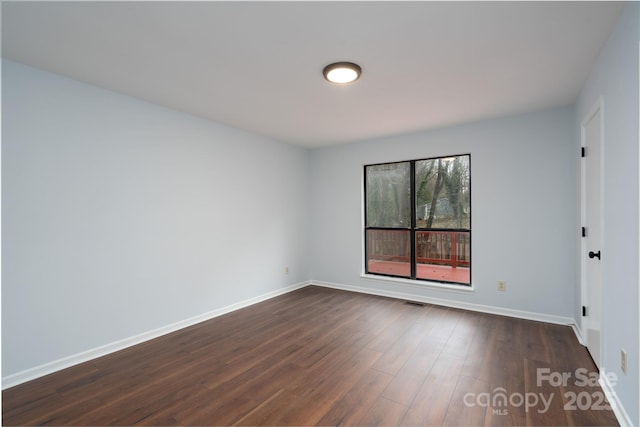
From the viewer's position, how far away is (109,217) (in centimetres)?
281

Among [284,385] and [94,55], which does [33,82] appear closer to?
[94,55]

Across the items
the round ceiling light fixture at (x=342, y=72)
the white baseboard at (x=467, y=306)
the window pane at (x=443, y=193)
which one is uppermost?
the round ceiling light fixture at (x=342, y=72)

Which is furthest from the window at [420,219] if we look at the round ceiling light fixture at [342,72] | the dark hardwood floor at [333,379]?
the round ceiling light fixture at [342,72]

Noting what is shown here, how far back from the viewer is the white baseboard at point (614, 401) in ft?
5.59

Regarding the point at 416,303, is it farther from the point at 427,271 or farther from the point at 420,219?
the point at 420,219

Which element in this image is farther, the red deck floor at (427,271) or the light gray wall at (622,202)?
the red deck floor at (427,271)

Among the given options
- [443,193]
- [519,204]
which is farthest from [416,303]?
[519,204]

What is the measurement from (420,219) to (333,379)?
285cm

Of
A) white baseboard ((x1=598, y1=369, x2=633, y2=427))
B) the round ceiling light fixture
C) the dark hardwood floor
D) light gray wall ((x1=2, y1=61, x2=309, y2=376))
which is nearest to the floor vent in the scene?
the dark hardwood floor

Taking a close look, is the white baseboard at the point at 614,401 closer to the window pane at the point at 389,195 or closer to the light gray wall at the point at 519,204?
the light gray wall at the point at 519,204

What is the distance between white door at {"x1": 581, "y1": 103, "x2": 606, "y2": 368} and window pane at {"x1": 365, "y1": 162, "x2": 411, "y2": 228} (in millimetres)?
2114

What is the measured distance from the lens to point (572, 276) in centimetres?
333

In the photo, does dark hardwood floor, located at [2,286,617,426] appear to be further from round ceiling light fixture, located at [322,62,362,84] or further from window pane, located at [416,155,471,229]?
round ceiling light fixture, located at [322,62,362,84]

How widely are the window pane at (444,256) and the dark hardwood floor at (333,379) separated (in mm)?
957
